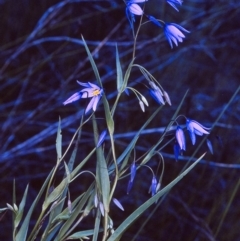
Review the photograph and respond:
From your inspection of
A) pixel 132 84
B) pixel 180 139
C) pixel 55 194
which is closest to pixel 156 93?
pixel 180 139

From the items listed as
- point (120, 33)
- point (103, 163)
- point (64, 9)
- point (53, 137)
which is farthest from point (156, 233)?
point (103, 163)

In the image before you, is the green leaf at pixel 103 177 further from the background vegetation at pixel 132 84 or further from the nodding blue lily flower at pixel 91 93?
the background vegetation at pixel 132 84

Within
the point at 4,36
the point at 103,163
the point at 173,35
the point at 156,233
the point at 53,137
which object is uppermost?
the point at 173,35

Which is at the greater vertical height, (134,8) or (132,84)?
(134,8)

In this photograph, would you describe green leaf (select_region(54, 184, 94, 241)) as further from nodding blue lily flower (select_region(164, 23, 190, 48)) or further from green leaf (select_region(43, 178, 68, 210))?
nodding blue lily flower (select_region(164, 23, 190, 48))

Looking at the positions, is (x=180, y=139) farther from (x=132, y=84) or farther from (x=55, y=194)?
(x=132, y=84)

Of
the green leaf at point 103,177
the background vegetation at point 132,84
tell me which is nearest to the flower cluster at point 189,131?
the green leaf at point 103,177

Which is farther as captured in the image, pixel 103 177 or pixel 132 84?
pixel 132 84

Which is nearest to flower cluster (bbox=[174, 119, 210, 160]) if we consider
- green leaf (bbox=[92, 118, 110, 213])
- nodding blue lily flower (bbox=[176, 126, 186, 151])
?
nodding blue lily flower (bbox=[176, 126, 186, 151])

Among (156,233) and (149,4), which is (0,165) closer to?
(156,233)
